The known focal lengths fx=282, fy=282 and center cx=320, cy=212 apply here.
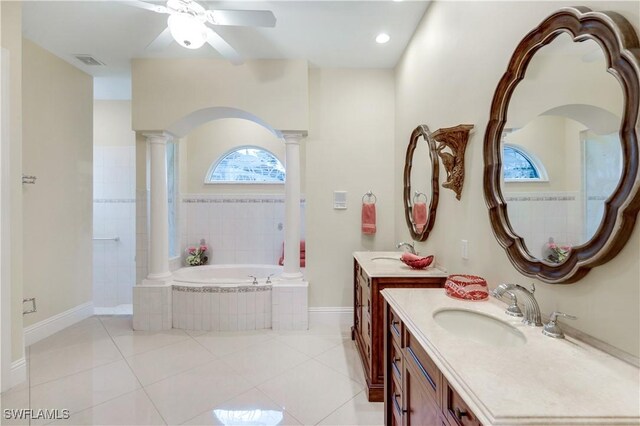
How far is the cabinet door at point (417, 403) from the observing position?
95cm

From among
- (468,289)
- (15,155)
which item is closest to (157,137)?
(15,155)

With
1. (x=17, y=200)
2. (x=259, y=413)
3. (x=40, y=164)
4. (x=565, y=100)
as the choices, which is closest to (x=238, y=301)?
(x=259, y=413)

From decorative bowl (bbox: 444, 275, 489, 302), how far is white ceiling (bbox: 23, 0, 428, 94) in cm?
218

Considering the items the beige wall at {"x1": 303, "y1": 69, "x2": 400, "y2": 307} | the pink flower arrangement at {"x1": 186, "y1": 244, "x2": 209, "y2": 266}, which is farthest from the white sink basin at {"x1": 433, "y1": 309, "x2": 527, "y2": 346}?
the pink flower arrangement at {"x1": 186, "y1": 244, "x2": 209, "y2": 266}

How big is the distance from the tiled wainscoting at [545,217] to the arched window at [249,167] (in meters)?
3.47

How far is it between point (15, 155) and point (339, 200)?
8.96 ft

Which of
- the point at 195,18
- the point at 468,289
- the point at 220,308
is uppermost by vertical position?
the point at 195,18

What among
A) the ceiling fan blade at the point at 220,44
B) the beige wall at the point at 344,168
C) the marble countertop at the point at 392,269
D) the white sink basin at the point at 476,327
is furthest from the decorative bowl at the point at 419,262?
the ceiling fan blade at the point at 220,44

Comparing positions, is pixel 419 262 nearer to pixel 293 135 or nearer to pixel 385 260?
pixel 385 260

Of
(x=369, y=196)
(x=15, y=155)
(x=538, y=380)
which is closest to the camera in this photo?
(x=538, y=380)

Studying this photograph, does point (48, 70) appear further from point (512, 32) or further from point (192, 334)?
point (512, 32)

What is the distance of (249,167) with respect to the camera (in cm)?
441

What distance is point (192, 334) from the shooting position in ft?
9.59

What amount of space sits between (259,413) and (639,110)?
2.26m
